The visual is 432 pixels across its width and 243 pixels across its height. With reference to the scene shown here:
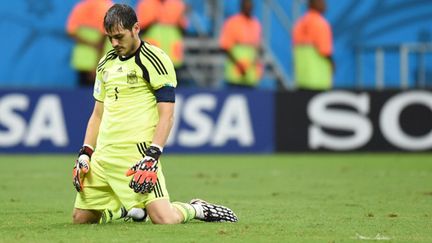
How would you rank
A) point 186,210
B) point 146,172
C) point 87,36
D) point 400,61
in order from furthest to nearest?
point 400,61 → point 87,36 → point 186,210 → point 146,172

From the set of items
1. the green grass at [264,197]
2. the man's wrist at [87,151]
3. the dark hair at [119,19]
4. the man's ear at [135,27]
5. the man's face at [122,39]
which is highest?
the dark hair at [119,19]

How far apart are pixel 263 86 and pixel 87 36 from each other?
4877 mm

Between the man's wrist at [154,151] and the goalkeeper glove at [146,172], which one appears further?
the man's wrist at [154,151]

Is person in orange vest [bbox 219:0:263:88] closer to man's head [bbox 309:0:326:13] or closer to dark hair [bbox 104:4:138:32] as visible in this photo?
man's head [bbox 309:0:326:13]

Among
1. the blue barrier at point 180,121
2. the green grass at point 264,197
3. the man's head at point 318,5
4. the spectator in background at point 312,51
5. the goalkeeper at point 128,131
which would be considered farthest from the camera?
the spectator in background at point 312,51

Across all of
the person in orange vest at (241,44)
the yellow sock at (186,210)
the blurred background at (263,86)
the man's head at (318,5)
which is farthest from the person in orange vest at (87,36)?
the yellow sock at (186,210)

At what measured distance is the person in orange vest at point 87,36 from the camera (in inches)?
894

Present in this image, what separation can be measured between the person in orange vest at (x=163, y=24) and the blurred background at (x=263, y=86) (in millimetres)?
119

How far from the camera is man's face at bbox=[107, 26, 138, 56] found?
9227 millimetres

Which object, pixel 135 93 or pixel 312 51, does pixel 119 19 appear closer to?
pixel 135 93

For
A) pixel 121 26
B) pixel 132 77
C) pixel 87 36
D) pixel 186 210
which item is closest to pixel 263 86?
pixel 87 36

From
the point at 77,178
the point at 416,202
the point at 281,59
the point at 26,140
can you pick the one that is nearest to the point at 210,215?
the point at 77,178

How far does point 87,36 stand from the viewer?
75.2 ft

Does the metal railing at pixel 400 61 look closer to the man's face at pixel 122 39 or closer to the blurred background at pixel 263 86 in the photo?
the blurred background at pixel 263 86
